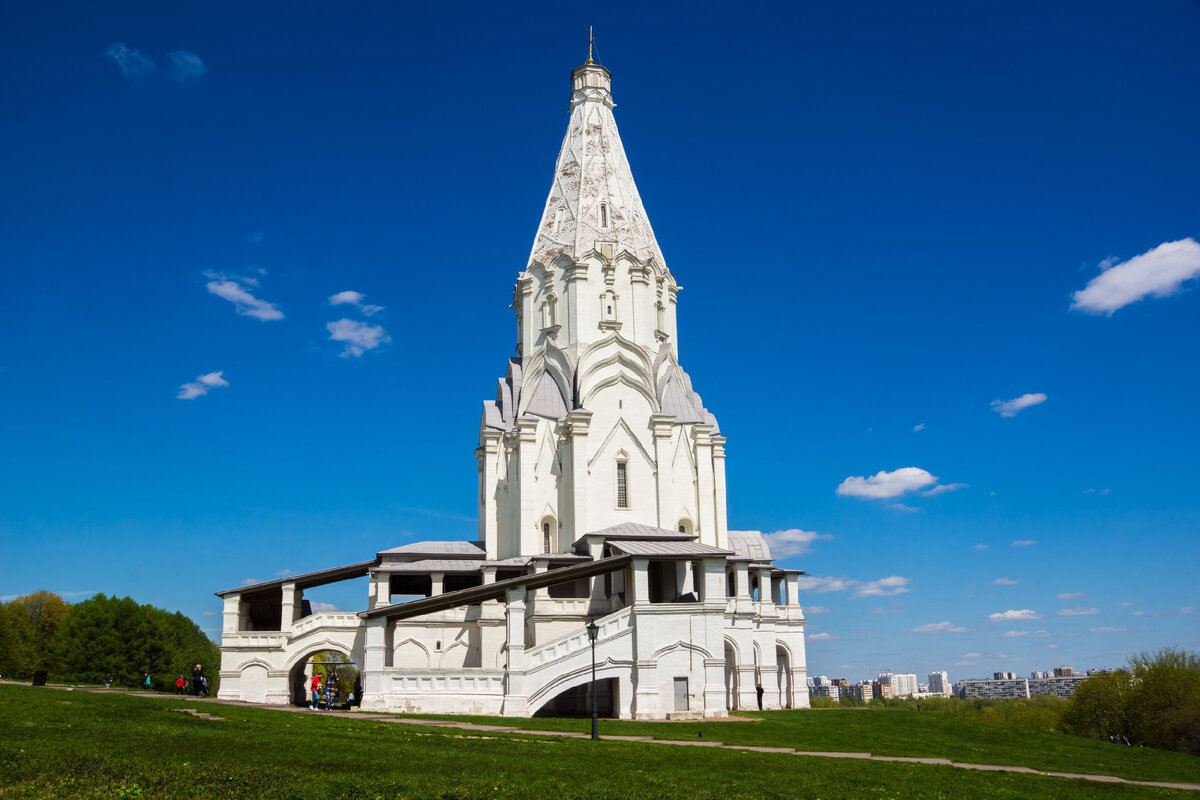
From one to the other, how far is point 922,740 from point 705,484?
17.7 metres

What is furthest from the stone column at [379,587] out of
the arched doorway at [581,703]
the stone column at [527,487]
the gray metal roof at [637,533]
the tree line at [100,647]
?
the tree line at [100,647]

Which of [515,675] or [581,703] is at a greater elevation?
[515,675]

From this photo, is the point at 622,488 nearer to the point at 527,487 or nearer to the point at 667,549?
the point at 527,487

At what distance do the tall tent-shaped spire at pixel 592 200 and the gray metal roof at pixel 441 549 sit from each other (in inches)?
514

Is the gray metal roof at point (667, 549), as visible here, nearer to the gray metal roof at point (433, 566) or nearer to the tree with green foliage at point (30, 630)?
the gray metal roof at point (433, 566)

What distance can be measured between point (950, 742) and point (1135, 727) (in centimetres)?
3541

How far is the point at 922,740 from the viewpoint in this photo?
24.0m

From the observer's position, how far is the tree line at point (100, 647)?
50.8 metres

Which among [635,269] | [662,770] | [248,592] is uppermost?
[635,269]

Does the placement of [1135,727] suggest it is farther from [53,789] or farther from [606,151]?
[53,789]

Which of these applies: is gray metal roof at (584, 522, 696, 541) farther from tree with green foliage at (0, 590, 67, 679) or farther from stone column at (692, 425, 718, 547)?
tree with green foliage at (0, 590, 67, 679)

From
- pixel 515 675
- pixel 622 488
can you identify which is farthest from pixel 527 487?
pixel 515 675

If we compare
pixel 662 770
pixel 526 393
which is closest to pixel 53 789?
pixel 662 770

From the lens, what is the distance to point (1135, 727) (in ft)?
169
